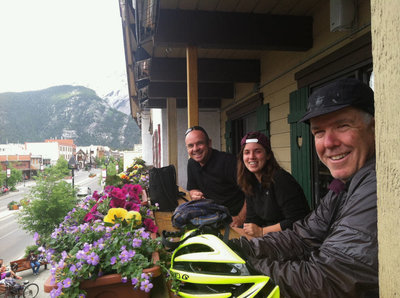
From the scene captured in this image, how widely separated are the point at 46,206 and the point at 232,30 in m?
35.4

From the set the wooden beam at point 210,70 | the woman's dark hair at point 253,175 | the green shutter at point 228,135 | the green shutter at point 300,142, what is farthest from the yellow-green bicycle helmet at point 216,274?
the green shutter at point 228,135

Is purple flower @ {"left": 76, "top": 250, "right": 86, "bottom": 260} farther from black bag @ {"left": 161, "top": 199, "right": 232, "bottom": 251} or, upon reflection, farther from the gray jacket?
the gray jacket

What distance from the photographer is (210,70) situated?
5.20 meters

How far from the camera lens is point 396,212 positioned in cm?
55

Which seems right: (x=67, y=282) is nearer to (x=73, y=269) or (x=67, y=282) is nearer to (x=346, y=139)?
(x=73, y=269)

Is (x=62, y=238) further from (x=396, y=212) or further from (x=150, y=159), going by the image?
(x=150, y=159)

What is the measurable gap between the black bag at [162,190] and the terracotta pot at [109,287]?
1964 mm

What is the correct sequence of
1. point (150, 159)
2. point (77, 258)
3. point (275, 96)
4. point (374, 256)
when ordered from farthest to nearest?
point (150, 159) → point (275, 96) → point (77, 258) → point (374, 256)

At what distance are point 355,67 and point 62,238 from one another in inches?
118

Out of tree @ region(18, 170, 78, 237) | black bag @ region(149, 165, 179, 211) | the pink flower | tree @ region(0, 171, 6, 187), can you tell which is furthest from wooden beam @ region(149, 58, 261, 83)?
tree @ region(0, 171, 6, 187)

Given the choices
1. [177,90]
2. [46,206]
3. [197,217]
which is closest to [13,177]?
[46,206]

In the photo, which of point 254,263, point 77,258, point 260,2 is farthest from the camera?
point 260,2

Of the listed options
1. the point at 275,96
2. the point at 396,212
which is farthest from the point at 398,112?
the point at 275,96

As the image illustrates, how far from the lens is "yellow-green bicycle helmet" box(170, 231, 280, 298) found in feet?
2.91
